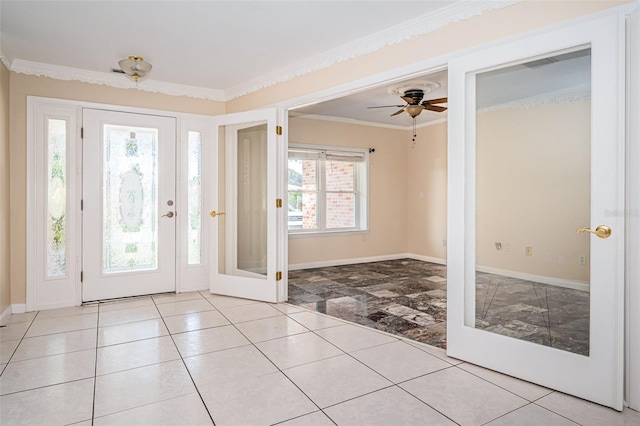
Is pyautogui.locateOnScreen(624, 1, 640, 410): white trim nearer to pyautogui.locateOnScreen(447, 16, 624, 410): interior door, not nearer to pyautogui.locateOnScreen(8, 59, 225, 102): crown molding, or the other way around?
pyautogui.locateOnScreen(447, 16, 624, 410): interior door

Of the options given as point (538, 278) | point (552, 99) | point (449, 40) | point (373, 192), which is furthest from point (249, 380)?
point (373, 192)

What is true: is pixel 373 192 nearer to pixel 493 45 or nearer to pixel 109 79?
pixel 109 79

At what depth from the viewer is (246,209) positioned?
443cm

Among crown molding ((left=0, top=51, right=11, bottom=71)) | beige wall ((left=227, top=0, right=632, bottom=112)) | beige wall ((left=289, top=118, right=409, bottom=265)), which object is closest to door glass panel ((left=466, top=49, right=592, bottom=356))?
beige wall ((left=227, top=0, right=632, bottom=112))

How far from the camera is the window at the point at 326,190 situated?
6387mm

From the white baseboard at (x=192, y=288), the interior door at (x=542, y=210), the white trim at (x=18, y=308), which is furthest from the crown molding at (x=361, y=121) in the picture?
the white trim at (x=18, y=308)

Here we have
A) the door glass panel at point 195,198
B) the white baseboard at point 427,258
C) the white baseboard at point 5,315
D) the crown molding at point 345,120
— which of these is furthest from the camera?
the white baseboard at point 427,258

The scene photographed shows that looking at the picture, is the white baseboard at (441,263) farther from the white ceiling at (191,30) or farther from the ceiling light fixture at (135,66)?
the ceiling light fixture at (135,66)

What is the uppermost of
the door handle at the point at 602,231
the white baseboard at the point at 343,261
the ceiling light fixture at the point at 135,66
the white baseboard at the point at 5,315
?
the ceiling light fixture at the point at 135,66

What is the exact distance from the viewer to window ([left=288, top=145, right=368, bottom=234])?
639 centimetres

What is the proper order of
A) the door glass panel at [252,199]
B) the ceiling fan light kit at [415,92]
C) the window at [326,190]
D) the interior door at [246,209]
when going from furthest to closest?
Result: the window at [326,190]
the ceiling fan light kit at [415,92]
the door glass panel at [252,199]
the interior door at [246,209]

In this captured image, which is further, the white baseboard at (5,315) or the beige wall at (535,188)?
the white baseboard at (5,315)

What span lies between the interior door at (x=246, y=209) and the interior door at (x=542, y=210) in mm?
2030

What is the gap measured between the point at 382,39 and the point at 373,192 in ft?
13.1
